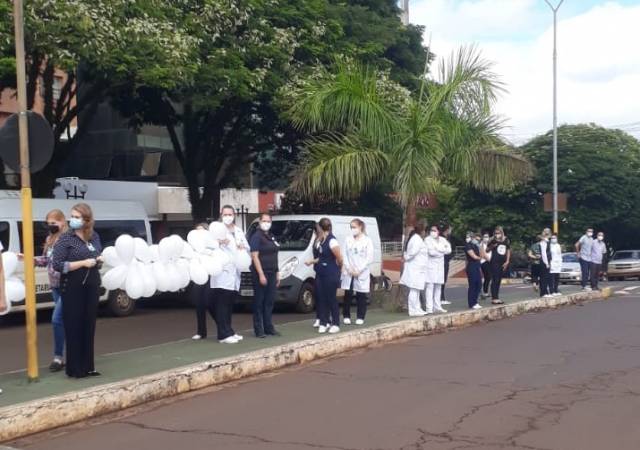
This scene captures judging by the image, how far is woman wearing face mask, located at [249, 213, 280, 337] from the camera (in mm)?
Result: 11656

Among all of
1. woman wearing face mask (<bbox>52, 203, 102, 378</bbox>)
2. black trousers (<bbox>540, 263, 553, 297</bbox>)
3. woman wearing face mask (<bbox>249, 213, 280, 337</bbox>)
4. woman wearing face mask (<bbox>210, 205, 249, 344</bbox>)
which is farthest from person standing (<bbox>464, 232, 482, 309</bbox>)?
woman wearing face mask (<bbox>52, 203, 102, 378</bbox>)

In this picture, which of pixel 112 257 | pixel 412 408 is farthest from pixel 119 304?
pixel 412 408

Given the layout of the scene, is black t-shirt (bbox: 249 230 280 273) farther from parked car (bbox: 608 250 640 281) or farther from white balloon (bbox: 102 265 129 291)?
parked car (bbox: 608 250 640 281)

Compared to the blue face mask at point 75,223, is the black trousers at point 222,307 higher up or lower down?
lower down

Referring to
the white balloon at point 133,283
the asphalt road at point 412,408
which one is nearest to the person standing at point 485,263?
the asphalt road at point 412,408

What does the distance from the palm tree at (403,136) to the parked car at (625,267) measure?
24416 mm

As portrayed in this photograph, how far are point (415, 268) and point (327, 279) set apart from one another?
9.53 feet

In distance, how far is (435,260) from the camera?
50.6 ft

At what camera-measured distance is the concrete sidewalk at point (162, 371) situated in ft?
24.3

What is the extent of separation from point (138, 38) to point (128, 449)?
9.75m

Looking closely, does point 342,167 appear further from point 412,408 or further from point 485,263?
point 412,408

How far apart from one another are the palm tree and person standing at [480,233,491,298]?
1.52 metres

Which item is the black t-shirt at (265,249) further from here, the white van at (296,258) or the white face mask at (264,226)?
the white van at (296,258)

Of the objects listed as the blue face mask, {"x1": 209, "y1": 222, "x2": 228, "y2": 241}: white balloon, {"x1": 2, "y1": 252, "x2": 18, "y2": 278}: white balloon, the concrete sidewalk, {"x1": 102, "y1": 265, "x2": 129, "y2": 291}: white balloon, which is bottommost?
the concrete sidewalk
